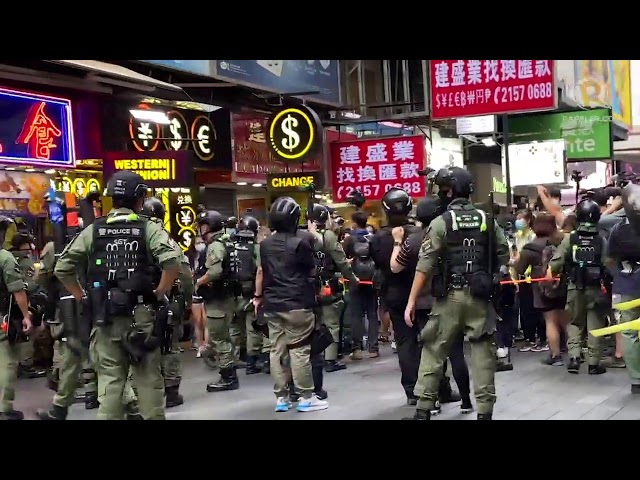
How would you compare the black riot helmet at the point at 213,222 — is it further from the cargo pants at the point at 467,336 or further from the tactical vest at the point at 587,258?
the tactical vest at the point at 587,258

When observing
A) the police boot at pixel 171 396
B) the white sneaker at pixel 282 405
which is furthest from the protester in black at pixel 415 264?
the police boot at pixel 171 396

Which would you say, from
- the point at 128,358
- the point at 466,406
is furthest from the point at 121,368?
the point at 466,406

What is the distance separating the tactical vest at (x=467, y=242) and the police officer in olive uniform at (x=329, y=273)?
259cm

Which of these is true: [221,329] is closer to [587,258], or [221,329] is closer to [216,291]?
[216,291]

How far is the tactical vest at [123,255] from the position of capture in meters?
5.69

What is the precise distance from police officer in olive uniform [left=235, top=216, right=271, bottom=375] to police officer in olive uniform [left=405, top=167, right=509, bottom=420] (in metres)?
3.01

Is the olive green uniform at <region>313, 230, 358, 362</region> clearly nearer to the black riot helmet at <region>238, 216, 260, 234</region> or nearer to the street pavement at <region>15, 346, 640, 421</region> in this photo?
the street pavement at <region>15, 346, 640, 421</region>

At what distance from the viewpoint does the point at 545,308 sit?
944 centimetres

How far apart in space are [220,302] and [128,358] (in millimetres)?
2951

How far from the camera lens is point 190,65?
12.3 meters

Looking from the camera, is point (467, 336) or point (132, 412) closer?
point (467, 336)
